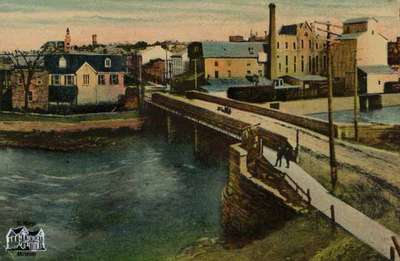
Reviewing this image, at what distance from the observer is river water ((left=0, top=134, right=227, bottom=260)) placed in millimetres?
6805

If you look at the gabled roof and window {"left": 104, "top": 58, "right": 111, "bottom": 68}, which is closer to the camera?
the gabled roof

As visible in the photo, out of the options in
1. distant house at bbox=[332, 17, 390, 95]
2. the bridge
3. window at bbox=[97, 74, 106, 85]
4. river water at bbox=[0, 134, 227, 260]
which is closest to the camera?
the bridge

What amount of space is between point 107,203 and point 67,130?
1955 mm

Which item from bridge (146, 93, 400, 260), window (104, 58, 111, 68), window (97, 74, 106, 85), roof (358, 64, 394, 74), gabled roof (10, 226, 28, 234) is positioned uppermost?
window (104, 58, 111, 68)

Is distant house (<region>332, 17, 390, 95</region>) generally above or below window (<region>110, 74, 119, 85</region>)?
above

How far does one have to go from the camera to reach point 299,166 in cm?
751

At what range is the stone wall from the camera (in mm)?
6516

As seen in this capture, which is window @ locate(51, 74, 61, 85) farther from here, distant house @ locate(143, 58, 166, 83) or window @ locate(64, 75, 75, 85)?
distant house @ locate(143, 58, 166, 83)

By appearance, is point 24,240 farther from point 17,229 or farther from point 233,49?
point 233,49

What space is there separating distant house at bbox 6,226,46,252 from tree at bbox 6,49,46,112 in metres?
2.31

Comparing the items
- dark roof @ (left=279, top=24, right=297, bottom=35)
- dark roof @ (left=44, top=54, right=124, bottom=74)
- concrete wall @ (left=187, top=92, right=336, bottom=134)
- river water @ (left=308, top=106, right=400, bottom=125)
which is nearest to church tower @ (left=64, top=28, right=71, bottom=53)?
A: dark roof @ (left=44, top=54, right=124, bottom=74)

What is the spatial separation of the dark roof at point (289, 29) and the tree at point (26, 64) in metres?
3.37

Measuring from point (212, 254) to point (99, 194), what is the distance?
169cm
